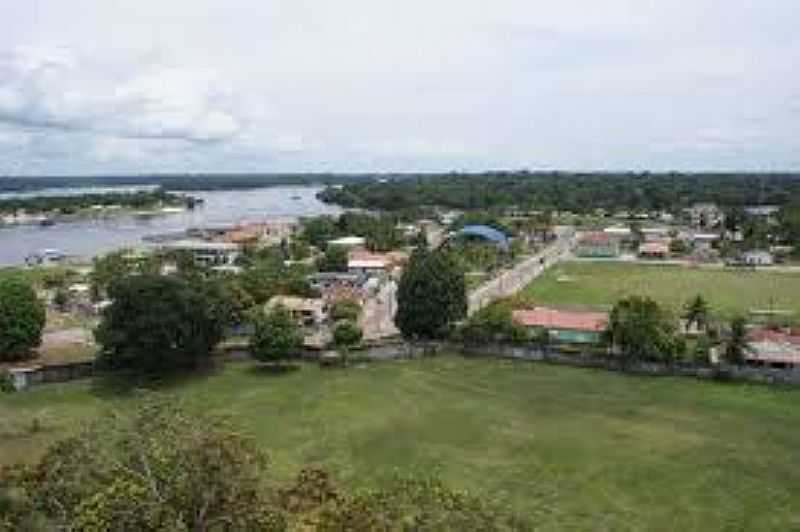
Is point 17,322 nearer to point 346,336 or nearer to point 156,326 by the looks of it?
point 156,326

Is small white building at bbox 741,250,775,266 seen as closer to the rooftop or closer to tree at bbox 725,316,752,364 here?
tree at bbox 725,316,752,364

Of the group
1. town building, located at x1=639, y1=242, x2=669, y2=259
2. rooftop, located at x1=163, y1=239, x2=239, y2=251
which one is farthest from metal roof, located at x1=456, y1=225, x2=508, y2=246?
rooftop, located at x1=163, y1=239, x2=239, y2=251

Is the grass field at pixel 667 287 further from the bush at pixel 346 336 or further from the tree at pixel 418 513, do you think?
the tree at pixel 418 513

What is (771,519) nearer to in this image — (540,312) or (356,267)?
(540,312)

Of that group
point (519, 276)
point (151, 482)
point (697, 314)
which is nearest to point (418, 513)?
point (151, 482)

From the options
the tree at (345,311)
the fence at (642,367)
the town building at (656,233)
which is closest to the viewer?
the fence at (642,367)

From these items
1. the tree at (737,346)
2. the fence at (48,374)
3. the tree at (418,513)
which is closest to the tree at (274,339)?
the fence at (48,374)
